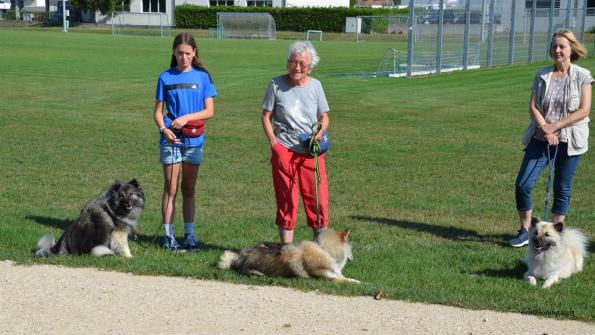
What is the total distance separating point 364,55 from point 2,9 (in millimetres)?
91936

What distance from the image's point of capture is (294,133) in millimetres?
6766

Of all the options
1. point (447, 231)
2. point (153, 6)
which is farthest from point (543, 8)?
point (153, 6)

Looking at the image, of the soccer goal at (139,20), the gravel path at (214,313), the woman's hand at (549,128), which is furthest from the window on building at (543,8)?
the soccer goal at (139,20)

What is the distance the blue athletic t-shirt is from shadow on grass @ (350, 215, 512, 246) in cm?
297

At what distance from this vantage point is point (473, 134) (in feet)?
54.6

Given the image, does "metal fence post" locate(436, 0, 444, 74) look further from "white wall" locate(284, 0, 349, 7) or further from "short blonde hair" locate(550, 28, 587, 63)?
"white wall" locate(284, 0, 349, 7)

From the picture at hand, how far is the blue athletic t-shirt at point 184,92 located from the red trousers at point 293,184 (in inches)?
40.2

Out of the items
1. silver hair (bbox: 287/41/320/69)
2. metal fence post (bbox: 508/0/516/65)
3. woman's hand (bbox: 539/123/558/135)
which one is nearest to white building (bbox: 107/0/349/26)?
metal fence post (bbox: 508/0/516/65)

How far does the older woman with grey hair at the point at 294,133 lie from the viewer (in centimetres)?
670

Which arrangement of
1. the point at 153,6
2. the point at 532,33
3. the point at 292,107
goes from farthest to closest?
the point at 153,6, the point at 532,33, the point at 292,107

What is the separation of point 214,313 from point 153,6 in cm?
9016

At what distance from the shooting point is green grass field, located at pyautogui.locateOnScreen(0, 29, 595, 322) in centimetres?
668

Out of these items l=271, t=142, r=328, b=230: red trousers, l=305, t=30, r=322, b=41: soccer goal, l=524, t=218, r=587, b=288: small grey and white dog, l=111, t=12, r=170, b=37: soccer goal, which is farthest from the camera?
l=111, t=12, r=170, b=37: soccer goal

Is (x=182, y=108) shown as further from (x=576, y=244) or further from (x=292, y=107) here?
(x=576, y=244)
